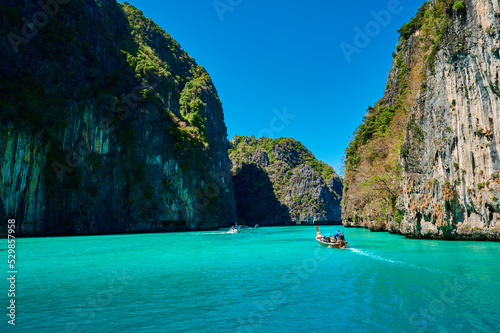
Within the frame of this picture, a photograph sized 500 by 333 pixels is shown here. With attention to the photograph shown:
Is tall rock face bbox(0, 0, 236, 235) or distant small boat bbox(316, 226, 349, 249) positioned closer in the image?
distant small boat bbox(316, 226, 349, 249)

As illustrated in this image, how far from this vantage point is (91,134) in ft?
207

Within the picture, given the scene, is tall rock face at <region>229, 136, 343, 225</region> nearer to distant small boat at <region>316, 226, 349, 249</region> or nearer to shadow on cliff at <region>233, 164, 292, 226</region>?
shadow on cliff at <region>233, 164, 292, 226</region>

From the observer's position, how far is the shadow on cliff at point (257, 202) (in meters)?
154

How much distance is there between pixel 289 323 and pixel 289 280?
5.82 metres

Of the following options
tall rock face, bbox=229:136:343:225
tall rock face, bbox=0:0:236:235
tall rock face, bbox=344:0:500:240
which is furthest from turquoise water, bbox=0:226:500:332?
tall rock face, bbox=229:136:343:225

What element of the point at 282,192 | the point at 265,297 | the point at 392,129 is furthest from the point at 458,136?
the point at 282,192

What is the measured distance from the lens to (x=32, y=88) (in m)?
52.0

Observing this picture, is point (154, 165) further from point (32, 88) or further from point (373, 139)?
point (373, 139)

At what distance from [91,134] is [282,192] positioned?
11437cm

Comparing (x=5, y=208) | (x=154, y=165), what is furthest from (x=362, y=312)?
(x=154, y=165)

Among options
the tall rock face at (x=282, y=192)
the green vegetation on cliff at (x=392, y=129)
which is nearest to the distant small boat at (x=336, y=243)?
the green vegetation on cliff at (x=392, y=129)

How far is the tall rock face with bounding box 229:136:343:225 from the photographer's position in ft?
507

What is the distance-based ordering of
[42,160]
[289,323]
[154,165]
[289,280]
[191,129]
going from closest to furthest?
[289,323], [289,280], [42,160], [154,165], [191,129]

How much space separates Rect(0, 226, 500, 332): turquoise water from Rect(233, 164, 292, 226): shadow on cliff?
134291 millimetres
